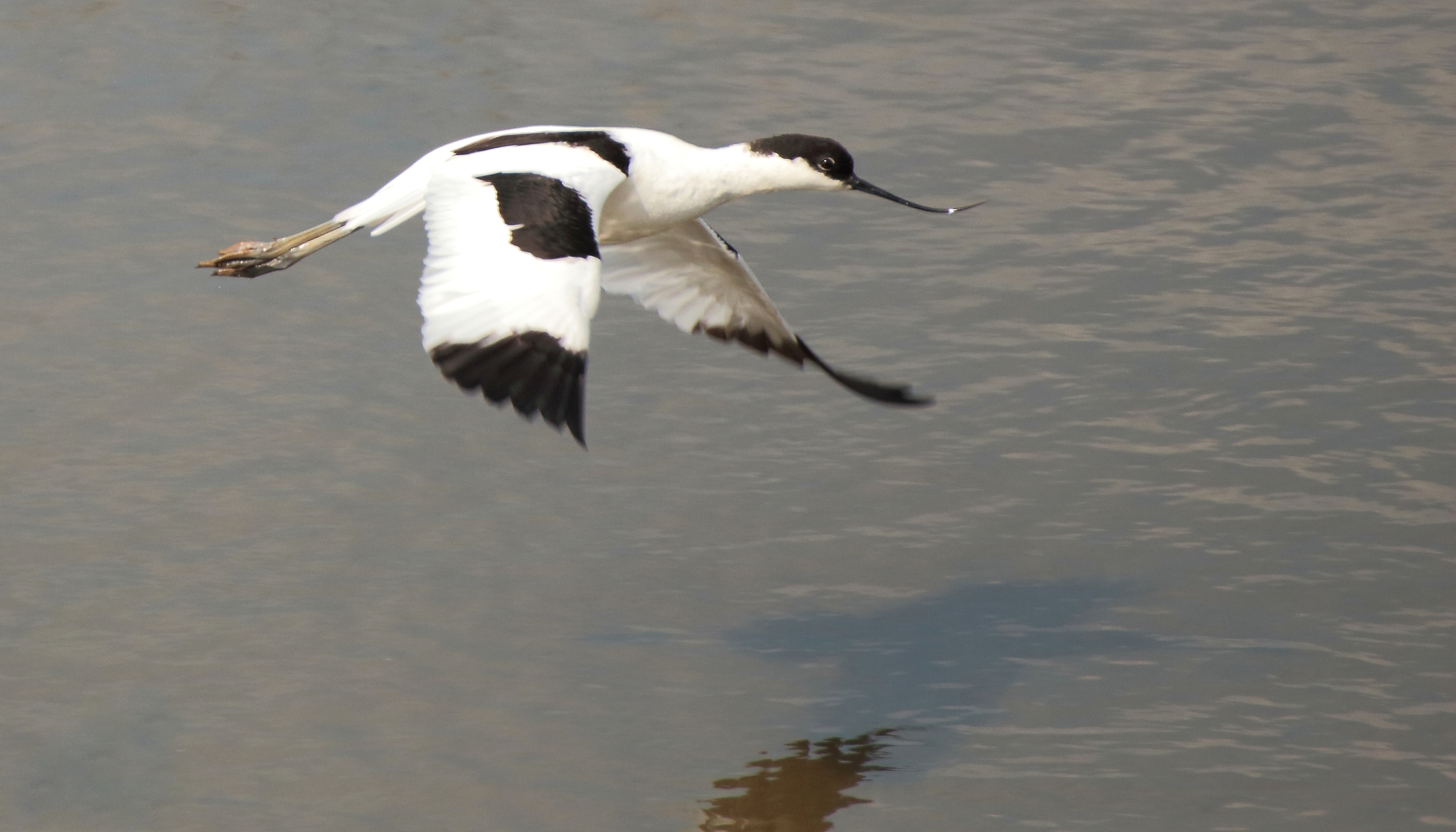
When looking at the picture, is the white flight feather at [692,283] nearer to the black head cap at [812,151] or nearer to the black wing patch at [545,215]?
the black head cap at [812,151]

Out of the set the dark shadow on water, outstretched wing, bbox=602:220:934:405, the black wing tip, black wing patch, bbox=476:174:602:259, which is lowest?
the dark shadow on water

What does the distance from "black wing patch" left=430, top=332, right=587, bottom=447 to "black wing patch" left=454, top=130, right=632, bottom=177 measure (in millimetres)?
1370

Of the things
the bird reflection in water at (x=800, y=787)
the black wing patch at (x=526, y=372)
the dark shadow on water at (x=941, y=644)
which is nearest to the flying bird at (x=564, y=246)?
the black wing patch at (x=526, y=372)

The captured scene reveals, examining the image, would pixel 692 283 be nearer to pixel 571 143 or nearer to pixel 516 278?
pixel 571 143

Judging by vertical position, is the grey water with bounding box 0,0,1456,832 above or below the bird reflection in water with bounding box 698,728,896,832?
above

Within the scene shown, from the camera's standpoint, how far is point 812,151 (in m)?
7.43

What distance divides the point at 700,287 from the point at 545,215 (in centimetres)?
170

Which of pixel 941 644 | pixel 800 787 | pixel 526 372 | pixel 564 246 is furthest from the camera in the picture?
pixel 941 644

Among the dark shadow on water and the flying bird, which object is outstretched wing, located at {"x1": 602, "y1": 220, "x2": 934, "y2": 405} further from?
the dark shadow on water

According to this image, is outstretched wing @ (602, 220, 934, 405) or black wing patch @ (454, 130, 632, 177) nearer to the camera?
black wing patch @ (454, 130, 632, 177)

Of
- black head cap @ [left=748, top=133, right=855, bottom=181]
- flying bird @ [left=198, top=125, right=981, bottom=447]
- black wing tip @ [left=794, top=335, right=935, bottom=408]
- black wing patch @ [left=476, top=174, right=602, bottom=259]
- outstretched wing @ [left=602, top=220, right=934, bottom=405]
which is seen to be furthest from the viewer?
outstretched wing @ [left=602, top=220, right=934, bottom=405]

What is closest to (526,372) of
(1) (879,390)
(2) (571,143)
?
(2) (571,143)

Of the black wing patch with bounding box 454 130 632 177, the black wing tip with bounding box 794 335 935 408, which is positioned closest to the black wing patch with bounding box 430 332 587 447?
the black wing patch with bounding box 454 130 632 177

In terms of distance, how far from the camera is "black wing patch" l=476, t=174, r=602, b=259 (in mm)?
5930
